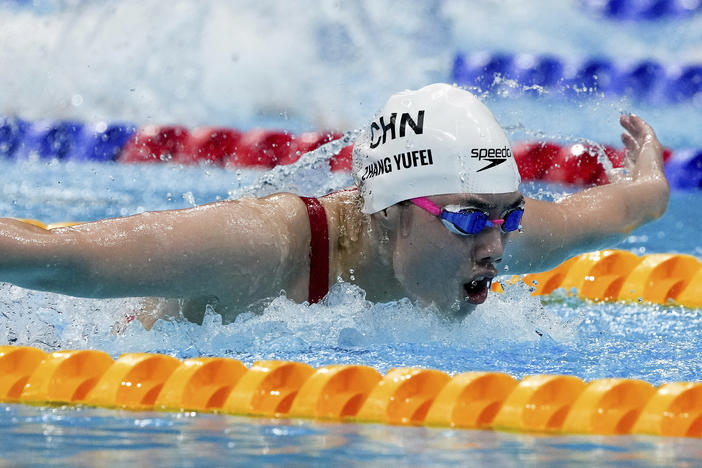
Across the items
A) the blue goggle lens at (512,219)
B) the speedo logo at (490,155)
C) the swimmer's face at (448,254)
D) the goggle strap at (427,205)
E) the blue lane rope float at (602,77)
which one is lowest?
the swimmer's face at (448,254)

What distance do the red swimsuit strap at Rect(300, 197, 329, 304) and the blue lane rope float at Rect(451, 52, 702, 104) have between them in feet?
20.6

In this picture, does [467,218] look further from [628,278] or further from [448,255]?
[628,278]

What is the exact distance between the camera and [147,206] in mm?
6270

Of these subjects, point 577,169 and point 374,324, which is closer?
point 374,324

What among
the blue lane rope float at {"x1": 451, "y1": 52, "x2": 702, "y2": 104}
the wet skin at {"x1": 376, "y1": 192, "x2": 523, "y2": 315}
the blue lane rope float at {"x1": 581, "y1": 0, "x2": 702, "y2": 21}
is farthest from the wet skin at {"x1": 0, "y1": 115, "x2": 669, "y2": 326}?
the blue lane rope float at {"x1": 581, "y1": 0, "x2": 702, "y2": 21}

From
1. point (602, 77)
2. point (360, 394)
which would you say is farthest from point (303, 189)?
point (602, 77)

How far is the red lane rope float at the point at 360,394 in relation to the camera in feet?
7.14

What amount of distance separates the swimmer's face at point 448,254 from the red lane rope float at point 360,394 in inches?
17.5

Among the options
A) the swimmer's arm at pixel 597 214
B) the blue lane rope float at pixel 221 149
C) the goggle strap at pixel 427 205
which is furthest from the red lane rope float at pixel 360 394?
the blue lane rope float at pixel 221 149

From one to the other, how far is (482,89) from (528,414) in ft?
23.2

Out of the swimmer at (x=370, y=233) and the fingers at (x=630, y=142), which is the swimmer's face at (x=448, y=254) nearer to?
the swimmer at (x=370, y=233)

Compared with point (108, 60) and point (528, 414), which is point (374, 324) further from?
point (108, 60)

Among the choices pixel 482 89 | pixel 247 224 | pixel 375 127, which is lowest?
pixel 247 224

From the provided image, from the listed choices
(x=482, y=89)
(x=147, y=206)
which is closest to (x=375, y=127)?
(x=147, y=206)
